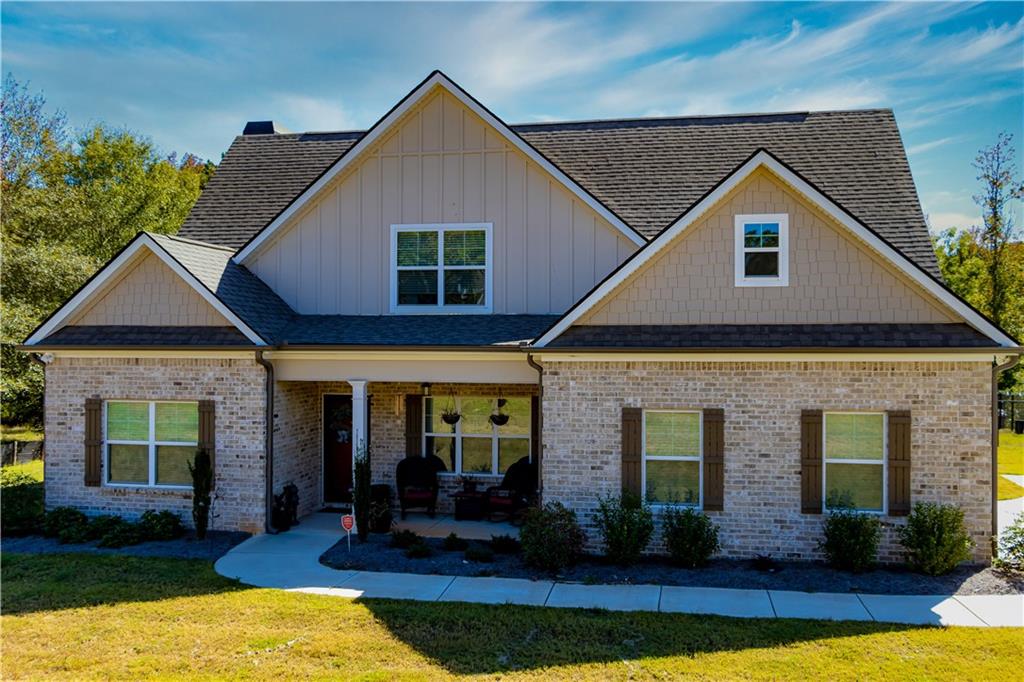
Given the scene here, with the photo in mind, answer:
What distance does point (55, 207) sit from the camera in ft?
92.6

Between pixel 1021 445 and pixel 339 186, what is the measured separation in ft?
73.7

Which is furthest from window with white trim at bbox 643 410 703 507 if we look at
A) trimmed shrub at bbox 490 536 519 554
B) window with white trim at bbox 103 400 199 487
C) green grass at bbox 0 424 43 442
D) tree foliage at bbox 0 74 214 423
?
green grass at bbox 0 424 43 442

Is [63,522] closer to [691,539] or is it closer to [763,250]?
[691,539]

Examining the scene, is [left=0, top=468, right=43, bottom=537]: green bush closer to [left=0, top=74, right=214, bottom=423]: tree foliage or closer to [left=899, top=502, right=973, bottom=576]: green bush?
[left=0, top=74, right=214, bottom=423]: tree foliage

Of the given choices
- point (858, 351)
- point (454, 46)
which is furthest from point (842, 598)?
point (454, 46)

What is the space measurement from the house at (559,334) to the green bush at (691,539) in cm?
46

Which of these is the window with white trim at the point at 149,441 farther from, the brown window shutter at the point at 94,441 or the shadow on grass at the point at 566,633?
the shadow on grass at the point at 566,633

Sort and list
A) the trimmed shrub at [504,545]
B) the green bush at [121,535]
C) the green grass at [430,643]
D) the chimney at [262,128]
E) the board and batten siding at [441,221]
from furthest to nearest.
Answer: the chimney at [262,128]
the board and batten siding at [441,221]
the green bush at [121,535]
the trimmed shrub at [504,545]
the green grass at [430,643]

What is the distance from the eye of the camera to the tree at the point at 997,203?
30.7 m

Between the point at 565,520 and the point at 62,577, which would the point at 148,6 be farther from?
the point at 565,520

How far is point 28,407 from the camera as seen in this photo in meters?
28.2

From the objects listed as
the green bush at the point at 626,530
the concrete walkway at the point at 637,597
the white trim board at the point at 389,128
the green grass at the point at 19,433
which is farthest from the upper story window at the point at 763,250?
the green grass at the point at 19,433

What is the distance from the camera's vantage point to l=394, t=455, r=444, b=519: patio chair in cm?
1467

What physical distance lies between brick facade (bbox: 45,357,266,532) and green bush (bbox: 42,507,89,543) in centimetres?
35
